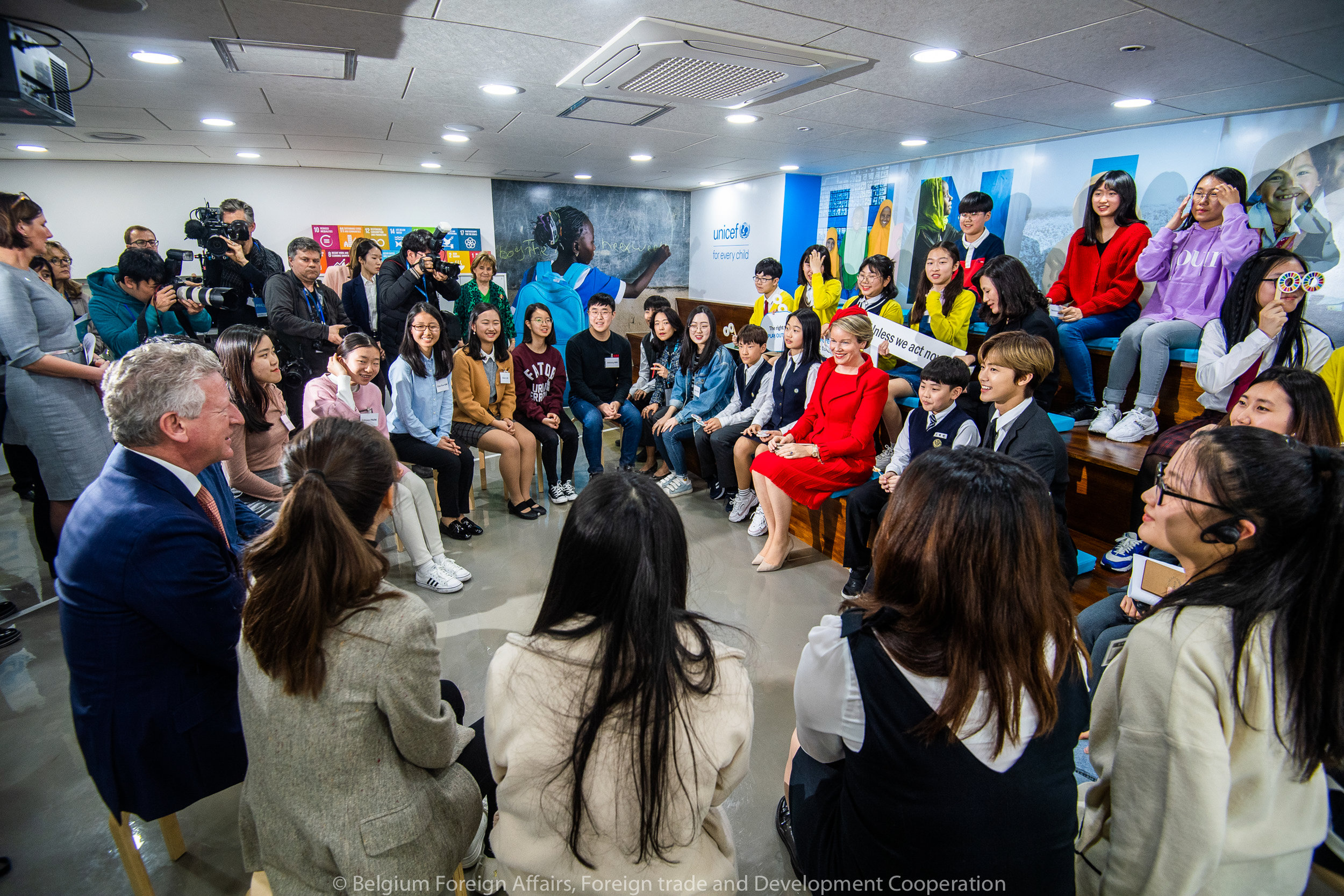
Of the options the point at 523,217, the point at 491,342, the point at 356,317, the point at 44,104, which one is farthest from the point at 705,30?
the point at 523,217

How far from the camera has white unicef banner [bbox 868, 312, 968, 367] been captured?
3.70 m

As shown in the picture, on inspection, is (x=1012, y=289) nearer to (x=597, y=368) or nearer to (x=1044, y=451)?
(x=1044, y=451)

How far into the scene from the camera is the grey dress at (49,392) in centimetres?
230

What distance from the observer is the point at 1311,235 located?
352 centimetres

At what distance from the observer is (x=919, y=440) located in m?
2.90

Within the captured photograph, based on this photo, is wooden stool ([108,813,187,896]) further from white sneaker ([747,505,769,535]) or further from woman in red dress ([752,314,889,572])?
white sneaker ([747,505,769,535])

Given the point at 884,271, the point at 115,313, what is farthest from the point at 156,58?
the point at 884,271

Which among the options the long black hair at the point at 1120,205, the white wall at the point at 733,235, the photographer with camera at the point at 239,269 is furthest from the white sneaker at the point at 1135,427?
A: the photographer with camera at the point at 239,269

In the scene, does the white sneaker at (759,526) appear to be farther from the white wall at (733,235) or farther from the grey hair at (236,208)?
the white wall at (733,235)

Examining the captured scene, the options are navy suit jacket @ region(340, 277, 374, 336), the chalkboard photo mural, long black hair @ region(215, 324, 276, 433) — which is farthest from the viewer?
the chalkboard photo mural

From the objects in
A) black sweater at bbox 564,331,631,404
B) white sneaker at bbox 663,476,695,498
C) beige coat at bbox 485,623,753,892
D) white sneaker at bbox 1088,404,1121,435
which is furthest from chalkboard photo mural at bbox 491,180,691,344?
beige coat at bbox 485,623,753,892

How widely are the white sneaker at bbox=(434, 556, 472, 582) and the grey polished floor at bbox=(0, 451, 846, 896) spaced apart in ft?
0.15

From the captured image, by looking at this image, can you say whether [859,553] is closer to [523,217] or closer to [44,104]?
[44,104]

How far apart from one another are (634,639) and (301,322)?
3.89 metres
